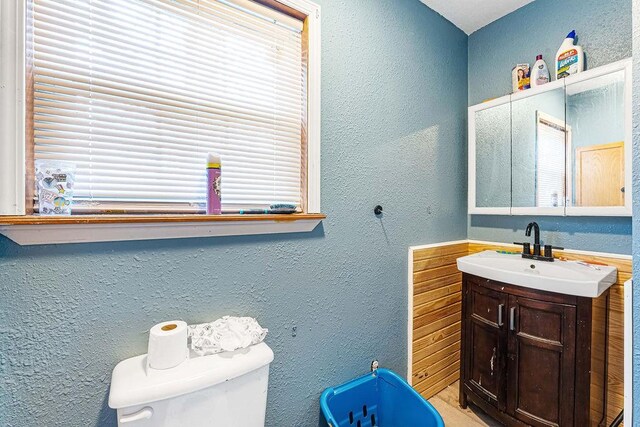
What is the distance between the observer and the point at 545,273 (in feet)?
4.61

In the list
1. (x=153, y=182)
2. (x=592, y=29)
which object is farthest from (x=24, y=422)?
(x=592, y=29)

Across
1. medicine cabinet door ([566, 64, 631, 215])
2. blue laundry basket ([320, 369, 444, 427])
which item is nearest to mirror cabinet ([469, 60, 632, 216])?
medicine cabinet door ([566, 64, 631, 215])

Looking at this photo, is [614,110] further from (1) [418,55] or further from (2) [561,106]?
(1) [418,55]

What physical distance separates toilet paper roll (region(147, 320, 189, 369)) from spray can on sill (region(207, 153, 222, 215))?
0.38 meters

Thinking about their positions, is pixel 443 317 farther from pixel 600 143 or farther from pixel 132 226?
pixel 132 226

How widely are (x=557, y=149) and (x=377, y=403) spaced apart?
5.39 ft

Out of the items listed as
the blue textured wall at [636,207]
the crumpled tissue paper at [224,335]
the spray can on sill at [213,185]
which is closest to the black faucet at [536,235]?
the blue textured wall at [636,207]

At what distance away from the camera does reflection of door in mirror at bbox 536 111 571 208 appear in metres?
1.53

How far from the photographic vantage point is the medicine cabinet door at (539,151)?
5.04 ft

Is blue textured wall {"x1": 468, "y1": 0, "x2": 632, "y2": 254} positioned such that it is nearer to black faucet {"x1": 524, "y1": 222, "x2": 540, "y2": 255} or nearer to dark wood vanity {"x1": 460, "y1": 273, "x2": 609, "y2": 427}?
black faucet {"x1": 524, "y1": 222, "x2": 540, "y2": 255}

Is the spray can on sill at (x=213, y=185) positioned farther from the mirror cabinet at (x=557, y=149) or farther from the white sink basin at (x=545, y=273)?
the mirror cabinet at (x=557, y=149)

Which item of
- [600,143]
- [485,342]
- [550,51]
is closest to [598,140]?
[600,143]

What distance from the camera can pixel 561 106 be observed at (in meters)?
1.52

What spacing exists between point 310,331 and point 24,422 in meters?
0.88
